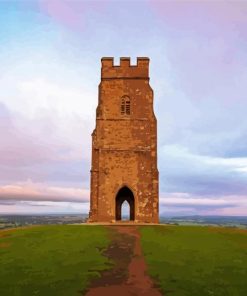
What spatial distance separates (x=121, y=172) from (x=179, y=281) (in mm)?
23909

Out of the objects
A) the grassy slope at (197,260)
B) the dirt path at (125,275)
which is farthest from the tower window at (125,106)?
the dirt path at (125,275)

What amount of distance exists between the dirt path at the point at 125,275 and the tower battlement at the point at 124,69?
22273mm

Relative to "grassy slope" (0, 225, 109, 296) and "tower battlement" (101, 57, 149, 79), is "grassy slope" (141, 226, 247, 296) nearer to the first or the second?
"grassy slope" (0, 225, 109, 296)

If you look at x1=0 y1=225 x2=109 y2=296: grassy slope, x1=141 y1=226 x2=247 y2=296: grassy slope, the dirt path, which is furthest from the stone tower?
the dirt path

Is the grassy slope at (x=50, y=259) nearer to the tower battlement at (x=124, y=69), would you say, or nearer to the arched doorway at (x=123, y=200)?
the arched doorway at (x=123, y=200)

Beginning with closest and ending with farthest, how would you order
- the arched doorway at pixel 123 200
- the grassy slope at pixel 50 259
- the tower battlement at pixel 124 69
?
the grassy slope at pixel 50 259
the tower battlement at pixel 124 69
the arched doorway at pixel 123 200

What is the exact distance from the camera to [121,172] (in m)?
40.7

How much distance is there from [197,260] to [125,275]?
5175 mm

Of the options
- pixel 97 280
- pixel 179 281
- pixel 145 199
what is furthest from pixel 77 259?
pixel 145 199

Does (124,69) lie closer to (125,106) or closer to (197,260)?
(125,106)

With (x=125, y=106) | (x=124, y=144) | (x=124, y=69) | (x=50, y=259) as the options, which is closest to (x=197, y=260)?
(x=50, y=259)

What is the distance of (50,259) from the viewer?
21.4m

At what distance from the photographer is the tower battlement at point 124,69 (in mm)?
42969

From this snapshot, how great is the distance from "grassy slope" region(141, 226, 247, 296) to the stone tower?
28.0ft
